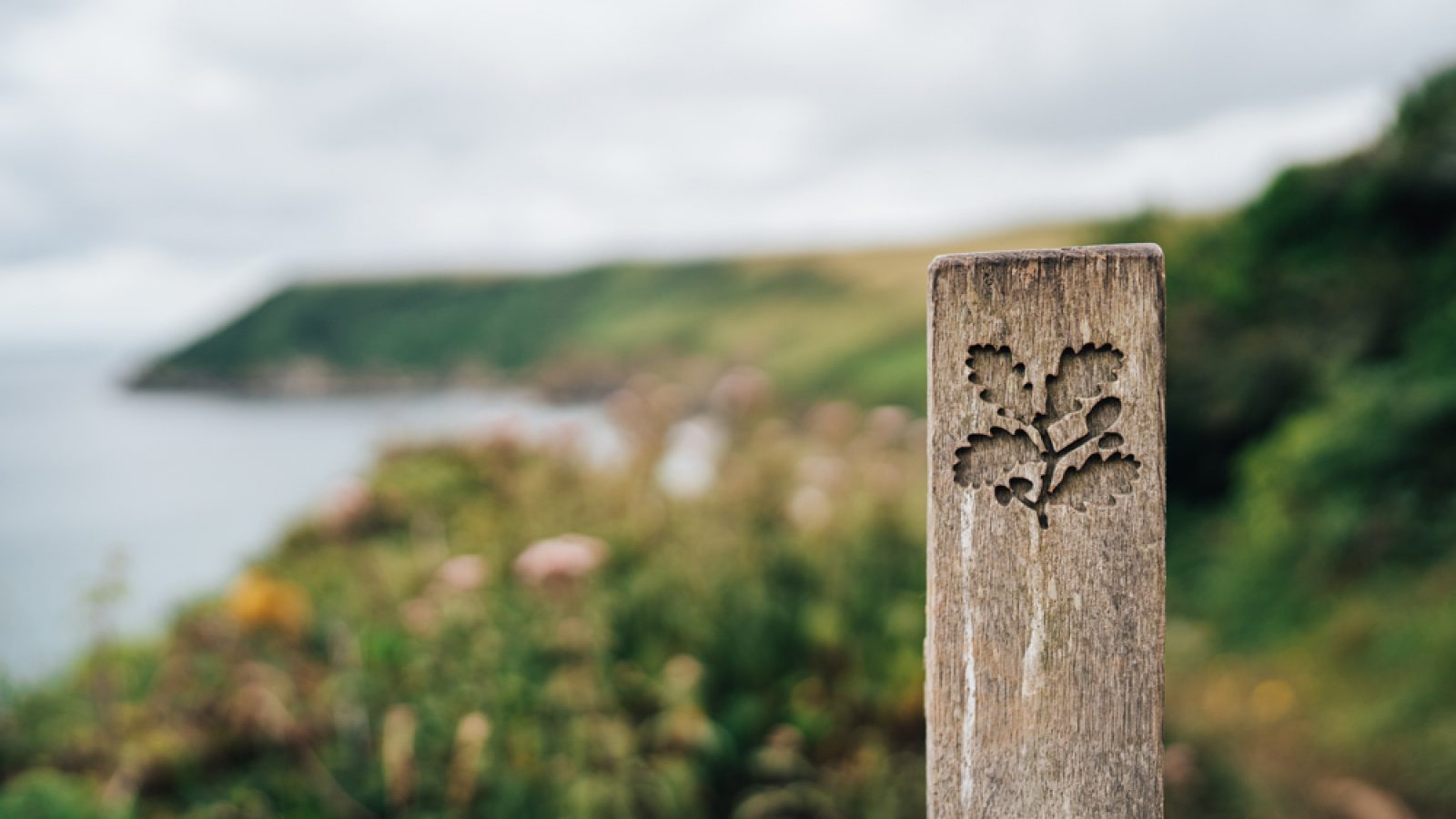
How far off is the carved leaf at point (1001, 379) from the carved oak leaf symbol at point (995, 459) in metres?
0.03

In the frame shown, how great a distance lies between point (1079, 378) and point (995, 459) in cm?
14

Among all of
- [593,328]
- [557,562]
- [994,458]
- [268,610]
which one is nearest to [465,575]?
[557,562]

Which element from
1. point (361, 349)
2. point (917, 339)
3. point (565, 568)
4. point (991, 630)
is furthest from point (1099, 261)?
point (361, 349)

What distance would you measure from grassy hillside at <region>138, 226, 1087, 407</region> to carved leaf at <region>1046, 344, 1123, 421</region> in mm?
8154

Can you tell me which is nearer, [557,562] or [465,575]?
[557,562]

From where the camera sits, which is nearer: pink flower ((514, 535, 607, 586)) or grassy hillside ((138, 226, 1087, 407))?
pink flower ((514, 535, 607, 586))

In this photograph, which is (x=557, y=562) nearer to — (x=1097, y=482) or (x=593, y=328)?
(x=1097, y=482)

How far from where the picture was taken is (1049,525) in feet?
3.62

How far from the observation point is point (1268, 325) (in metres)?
6.45

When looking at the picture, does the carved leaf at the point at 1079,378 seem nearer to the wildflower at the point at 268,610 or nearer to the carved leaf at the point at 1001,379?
the carved leaf at the point at 1001,379

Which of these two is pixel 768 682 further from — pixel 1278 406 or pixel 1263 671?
pixel 1278 406

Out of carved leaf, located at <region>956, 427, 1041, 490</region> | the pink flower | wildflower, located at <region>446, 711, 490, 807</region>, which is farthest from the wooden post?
wildflower, located at <region>446, 711, 490, 807</region>

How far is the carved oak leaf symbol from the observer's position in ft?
3.62

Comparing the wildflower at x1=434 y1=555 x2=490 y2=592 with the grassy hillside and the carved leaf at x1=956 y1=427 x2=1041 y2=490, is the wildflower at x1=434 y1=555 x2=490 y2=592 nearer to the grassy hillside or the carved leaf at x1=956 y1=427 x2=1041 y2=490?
the carved leaf at x1=956 y1=427 x2=1041 y2=490
